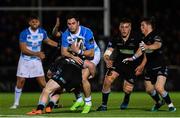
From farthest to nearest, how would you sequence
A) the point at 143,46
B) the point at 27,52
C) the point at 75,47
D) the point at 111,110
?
1. the point at 27,52
2. the point at 111,110
3. the point at 143,46
4. the point at 75,47

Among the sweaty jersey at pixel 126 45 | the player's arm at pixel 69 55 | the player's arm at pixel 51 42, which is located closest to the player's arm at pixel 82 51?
the player's arm at pixel 69 55

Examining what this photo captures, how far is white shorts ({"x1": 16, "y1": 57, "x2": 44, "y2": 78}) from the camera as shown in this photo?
17469 millimetres

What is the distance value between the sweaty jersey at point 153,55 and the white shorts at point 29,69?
10.4ft

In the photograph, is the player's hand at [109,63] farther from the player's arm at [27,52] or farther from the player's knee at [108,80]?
the player's arm at [27,52]

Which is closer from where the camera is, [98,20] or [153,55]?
[153,55]

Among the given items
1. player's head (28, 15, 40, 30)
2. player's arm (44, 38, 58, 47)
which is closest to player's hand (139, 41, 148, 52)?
player's arm (44, 38, 58, 47)

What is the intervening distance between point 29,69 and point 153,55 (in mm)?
3380

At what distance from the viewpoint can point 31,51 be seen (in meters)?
17.3

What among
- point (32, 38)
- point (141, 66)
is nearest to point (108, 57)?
point (141, 66)

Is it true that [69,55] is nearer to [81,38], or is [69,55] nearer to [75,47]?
[75,47]

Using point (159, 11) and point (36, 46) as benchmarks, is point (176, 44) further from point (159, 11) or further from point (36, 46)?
point (36, 46)

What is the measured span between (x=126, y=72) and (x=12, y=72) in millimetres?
10090

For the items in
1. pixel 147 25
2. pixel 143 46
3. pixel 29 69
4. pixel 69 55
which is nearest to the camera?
pixel 69 55

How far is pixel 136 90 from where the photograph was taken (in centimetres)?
2541
